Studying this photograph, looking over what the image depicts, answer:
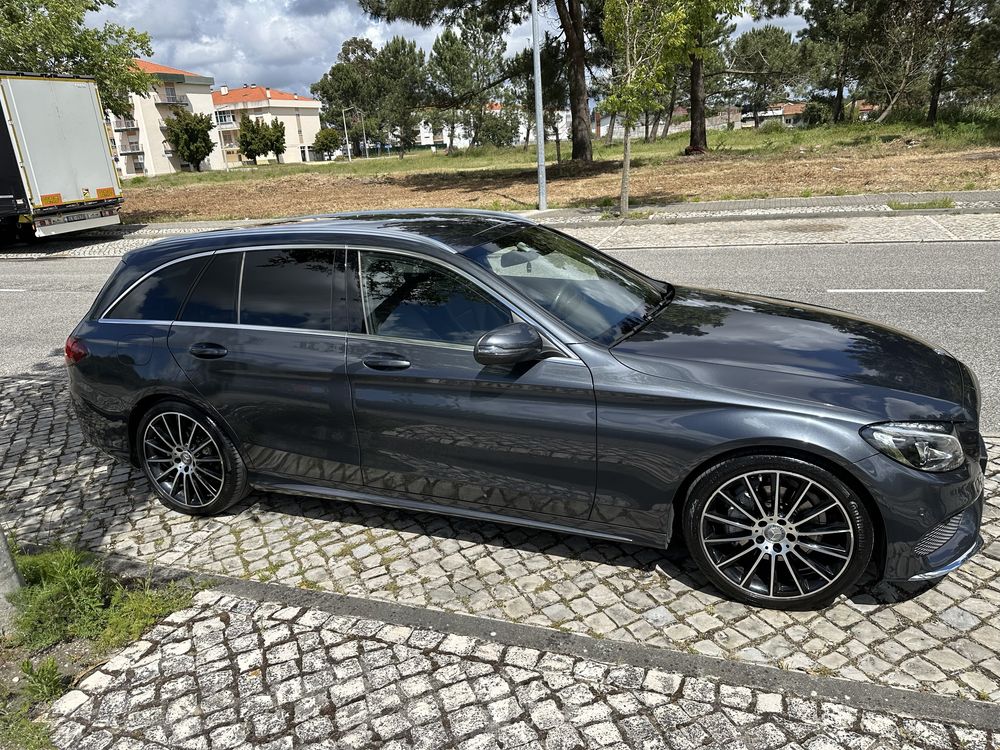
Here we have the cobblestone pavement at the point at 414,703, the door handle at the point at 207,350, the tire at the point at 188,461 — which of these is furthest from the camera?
the tire at the point at 188,461

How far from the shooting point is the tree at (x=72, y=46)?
57.8ft

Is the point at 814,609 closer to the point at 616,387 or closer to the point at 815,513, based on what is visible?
the point at 815,513

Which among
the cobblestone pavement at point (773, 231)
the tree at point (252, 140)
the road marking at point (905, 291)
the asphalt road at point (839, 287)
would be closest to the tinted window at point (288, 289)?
the asphalt road at point (839, 287)

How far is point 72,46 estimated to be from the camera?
18.2 metres

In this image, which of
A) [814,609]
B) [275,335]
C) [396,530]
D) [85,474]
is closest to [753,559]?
[814,609]

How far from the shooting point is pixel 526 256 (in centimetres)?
416

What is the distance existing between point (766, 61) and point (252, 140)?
165 ft

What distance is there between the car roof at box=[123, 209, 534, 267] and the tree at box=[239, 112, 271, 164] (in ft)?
259

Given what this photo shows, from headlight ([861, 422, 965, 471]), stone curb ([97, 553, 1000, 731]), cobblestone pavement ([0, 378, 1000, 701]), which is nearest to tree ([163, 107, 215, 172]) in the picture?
cobblestone pavement ([0, 378, 1000, 701])

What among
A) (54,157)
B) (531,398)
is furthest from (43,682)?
(54,157)

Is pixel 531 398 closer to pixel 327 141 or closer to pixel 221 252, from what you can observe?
pixel 221 252

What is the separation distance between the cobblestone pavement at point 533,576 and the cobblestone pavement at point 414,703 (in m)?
0.23

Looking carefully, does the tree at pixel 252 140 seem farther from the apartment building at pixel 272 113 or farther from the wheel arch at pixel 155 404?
the wheel arch at pixel 155 404

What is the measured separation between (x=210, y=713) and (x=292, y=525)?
1.53m
